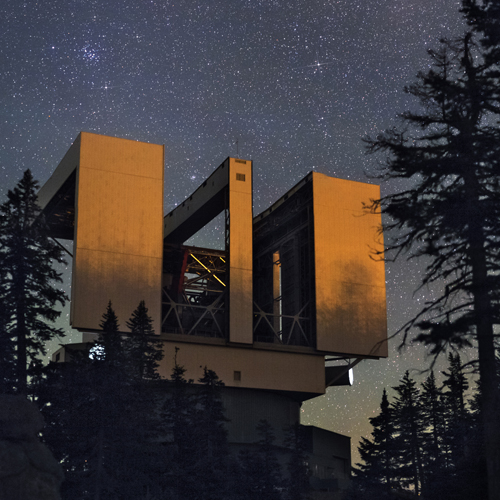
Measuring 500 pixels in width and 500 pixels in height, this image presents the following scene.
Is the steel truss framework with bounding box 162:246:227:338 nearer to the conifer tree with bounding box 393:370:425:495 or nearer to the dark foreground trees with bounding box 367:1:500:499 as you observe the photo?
the conifer tree with bounding box 393:370:425:495

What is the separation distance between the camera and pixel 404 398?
46938 millimetres

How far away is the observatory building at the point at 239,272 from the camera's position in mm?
43281

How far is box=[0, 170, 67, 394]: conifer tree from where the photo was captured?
30891 millimetres

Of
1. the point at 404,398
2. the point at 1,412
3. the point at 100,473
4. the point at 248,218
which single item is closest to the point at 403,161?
the point at 1,412

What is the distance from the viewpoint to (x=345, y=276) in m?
48.9

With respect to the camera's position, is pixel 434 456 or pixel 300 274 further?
pixel 300 274

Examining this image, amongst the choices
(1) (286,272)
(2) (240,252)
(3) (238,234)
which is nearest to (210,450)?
(2) (240,252)

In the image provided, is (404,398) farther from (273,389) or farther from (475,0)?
(475,0)

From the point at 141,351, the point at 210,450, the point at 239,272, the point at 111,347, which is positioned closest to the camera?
the point at 111,347

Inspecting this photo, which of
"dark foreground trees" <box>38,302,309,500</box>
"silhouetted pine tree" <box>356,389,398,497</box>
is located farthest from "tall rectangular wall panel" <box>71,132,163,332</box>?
"silhouetted pine tree" <box>356,389,398,497</box>

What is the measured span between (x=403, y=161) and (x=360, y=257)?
30.8m

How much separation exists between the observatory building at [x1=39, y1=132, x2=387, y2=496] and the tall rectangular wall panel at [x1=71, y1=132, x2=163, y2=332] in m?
0.06

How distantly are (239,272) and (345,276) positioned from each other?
777 centimetres

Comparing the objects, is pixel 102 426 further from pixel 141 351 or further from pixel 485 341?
pixel 485 341
